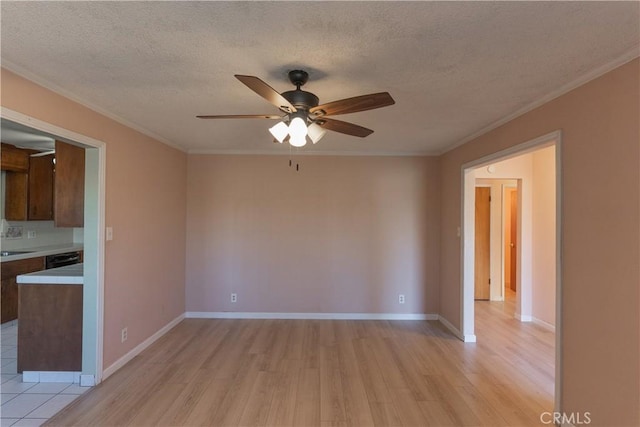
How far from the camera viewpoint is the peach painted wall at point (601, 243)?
1.68 metres

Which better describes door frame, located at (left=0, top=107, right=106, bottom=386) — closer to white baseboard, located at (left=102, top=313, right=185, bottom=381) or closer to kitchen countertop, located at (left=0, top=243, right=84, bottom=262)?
white baseboard, located at (left=102, top=313, right=185, bottom=381)

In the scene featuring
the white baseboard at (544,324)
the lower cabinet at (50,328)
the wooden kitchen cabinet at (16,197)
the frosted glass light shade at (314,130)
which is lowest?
the white baseboard at (544,324)

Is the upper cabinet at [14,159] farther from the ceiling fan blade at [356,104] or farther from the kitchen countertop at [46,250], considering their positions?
the ceiling fan blade at [356,104]

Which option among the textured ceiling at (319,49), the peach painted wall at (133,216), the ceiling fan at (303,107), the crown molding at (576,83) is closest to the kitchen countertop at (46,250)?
the peach painted wall at (133,216)

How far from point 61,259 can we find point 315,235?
12.1ft

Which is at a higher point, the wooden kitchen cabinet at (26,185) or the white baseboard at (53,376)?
the wooden kitchen cabinet at (26,185)

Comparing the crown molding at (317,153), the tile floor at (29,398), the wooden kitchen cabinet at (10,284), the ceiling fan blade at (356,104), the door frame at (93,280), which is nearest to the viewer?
the ceiling fan blade at (356,104)

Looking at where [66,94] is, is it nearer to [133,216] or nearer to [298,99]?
[133,216]

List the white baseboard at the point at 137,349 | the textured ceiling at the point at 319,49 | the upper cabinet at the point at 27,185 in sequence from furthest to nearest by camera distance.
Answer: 1. the upper cabinet at the point at 27,185
2. the white baseboard at the point at 137,349
3. the textured ceiling at the point at 319,49

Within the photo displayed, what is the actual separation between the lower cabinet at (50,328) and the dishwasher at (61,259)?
1988mm

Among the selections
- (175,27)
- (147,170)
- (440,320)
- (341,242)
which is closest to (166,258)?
(147,170)

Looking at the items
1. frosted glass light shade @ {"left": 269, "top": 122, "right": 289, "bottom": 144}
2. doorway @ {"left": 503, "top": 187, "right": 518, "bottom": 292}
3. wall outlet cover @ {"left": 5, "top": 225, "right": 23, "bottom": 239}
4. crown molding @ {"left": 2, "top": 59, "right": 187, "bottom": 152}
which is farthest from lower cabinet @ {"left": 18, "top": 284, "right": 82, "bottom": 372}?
doorway @ {"left": 503, "top": 187, "right": 518, "bottom": 292}

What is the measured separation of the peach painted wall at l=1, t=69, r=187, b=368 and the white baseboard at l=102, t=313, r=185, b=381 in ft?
0.16

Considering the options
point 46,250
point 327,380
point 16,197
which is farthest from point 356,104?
point 16,197
